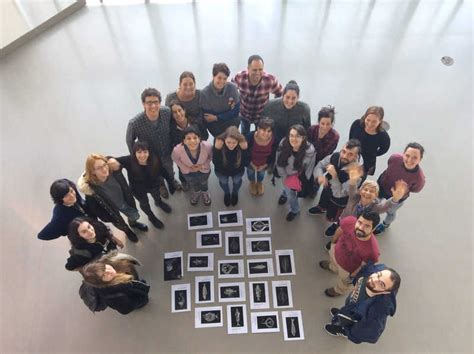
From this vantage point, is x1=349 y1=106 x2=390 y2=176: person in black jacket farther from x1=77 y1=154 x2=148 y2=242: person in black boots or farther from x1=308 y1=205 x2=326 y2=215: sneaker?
x1=77 y1=154 x2=148 y2=242: person in black boots

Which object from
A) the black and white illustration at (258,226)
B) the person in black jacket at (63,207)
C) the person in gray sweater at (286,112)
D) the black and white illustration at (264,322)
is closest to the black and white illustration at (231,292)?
the black and white illustration at (264,322)

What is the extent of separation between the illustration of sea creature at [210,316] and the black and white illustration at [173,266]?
493mm

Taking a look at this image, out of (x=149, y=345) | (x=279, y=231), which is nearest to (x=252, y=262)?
(x=279, y=231)

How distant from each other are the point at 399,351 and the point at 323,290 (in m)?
0.90

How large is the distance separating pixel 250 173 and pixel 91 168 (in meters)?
1.85

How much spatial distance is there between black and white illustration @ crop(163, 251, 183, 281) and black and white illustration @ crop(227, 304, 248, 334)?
0.66 meters

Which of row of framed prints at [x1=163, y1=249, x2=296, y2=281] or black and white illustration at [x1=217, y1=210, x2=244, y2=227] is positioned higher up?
black and white illustration at [x1=217, y1=210, x2=244, y2=227]

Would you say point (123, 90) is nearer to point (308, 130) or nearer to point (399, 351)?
point (308, 130)

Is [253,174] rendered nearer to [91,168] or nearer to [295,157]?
[295,157]

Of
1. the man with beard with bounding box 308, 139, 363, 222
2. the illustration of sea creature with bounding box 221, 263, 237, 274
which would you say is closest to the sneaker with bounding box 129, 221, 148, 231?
the illustration of sea creature with bounding box 221, 263, 237, 274

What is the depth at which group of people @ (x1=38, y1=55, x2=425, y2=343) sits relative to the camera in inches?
126

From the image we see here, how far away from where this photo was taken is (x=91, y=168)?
3.30 m

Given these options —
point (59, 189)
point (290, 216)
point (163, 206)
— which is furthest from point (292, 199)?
point (59, 189)

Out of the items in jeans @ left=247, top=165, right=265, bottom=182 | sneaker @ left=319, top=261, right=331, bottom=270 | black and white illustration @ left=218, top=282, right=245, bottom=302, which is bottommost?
black and white illustration @ left=218, top=282, right=245, bottom=302
